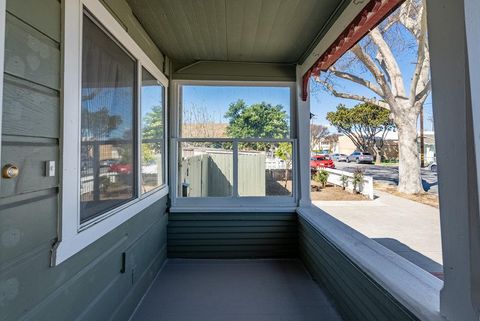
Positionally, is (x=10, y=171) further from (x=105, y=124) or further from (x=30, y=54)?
(x=105, y=124)

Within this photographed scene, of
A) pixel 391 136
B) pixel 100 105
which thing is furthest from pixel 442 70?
pixel 100 105

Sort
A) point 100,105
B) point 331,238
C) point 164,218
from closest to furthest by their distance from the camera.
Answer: point 100,105 → point 331,238 → point 164,218

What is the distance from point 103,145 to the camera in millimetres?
1760

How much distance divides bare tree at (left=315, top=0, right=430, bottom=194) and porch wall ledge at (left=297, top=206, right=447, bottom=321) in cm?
49

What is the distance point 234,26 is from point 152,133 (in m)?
1.34

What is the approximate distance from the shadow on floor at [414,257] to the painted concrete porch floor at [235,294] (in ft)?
2.36

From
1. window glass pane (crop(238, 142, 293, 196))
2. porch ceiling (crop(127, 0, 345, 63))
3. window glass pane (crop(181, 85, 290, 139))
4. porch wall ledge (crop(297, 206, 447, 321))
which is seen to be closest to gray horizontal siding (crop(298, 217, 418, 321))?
porch wall ledge (crop(297, 206, 447, 321))

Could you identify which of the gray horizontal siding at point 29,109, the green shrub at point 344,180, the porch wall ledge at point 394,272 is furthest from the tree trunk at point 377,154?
the gray horizontal siding at point 29,109

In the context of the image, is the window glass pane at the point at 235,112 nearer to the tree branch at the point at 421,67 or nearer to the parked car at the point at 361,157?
the parked car at the point at 361,157

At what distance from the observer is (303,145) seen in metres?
3.45

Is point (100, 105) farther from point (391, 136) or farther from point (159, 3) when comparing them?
point (391, 136)

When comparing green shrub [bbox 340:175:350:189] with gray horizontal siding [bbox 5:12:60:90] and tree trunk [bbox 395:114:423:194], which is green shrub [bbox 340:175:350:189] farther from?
gray horizontal siding [bbox 5:12:60:90]

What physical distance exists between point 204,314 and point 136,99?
1.89 metres

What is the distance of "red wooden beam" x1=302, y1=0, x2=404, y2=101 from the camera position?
66.6 inches
